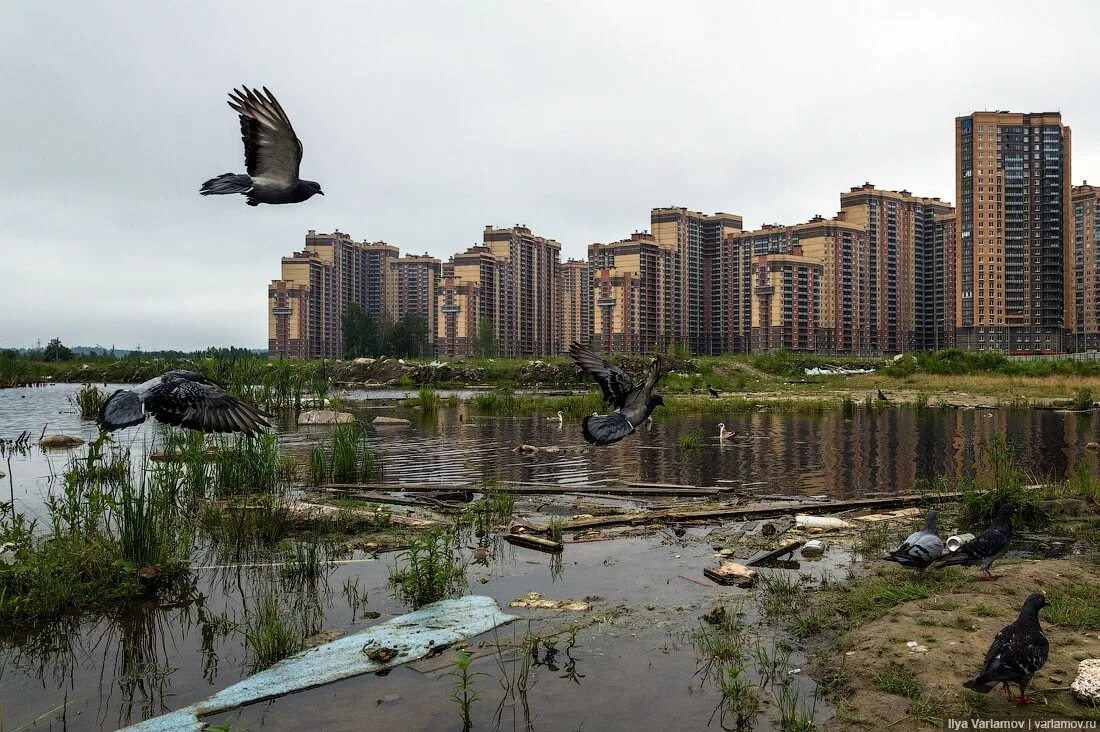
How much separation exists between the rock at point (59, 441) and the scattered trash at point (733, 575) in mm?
19716

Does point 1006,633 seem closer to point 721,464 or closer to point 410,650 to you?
point 410,650

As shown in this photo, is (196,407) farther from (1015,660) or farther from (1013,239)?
(1013,239)

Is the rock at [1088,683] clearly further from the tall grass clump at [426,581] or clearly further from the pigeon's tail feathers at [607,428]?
the tall grass clump at [426,581]

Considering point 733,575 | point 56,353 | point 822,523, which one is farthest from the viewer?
point 56,353

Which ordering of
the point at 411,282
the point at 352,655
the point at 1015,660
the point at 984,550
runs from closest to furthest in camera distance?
the point at 1015,660 < the point at 352,655 < the point at 984,550 < the point at 411,282

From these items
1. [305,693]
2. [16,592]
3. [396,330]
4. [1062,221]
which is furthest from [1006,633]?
[1062,221]

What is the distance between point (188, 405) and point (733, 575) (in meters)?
6.08

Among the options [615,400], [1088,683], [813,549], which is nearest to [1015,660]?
[1088,683]

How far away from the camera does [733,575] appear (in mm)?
8422

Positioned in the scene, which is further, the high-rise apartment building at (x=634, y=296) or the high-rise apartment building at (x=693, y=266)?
the high-rise apartment building at (x=693, y=266)

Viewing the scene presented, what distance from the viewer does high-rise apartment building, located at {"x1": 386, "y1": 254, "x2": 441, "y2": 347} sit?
454ft

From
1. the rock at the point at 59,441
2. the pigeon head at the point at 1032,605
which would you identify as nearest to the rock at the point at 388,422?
the rock at the point at 59,441

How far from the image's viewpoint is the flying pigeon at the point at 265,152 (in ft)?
19.1

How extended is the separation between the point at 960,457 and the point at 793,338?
8133 cm
